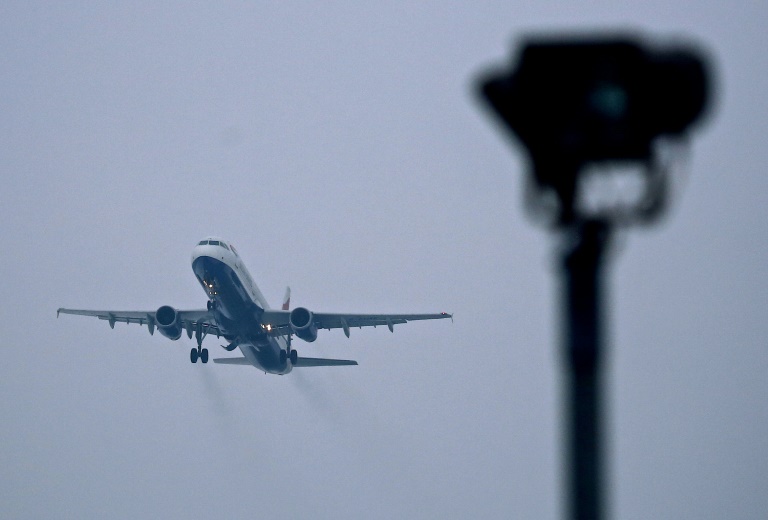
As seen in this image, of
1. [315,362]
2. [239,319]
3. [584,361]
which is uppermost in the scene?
[239,319]

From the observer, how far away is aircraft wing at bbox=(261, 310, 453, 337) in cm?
5825

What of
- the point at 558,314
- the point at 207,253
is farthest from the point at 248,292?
the point at 558,314

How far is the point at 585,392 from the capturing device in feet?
22.8

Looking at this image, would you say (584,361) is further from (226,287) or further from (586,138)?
(226,287)

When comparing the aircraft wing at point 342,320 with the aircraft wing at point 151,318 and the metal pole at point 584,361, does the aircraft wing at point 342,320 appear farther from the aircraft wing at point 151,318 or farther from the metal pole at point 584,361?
the metal pole at point 584,361

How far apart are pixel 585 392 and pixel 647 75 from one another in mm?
2194

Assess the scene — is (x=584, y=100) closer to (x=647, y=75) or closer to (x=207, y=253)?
(x=647, y=75)

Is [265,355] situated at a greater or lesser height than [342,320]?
lesser

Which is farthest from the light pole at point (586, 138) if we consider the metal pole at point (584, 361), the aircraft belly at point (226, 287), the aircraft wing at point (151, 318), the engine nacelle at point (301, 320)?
the aircraft wing at point (151, 318)

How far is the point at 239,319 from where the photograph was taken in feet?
183

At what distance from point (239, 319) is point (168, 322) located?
4975 millimetres

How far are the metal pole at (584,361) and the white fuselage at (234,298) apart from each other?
46080 mm

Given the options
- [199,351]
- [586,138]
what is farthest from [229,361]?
[586,138]

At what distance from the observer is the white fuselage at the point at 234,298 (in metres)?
52.3
